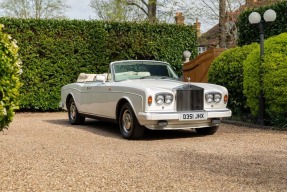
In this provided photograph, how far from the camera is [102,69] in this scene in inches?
618

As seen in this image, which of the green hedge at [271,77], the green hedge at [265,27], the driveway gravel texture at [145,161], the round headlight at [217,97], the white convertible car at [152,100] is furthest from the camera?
the green hedge at [265,27]

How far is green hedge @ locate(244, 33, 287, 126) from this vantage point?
31.3ft

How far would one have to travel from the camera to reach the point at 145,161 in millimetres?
5941

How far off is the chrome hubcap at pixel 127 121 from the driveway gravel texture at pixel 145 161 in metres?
0.25

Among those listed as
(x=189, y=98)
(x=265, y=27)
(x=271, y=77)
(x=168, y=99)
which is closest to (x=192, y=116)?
(x=189, y=98)

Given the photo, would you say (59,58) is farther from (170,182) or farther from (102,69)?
(170,182)

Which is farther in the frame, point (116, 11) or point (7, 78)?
point (116, 11)

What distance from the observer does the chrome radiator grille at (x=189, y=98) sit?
792 centimetres

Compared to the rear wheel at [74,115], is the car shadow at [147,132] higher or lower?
lower

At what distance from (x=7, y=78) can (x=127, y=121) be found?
11.1 ft

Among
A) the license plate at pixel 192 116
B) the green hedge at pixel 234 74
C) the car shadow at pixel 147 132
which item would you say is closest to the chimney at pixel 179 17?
the green hedge at pixel 234 74

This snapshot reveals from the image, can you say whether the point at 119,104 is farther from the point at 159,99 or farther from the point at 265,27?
the point at 265,27

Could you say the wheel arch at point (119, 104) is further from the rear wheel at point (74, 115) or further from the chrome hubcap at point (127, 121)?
the rear wheel at point (74, 115)

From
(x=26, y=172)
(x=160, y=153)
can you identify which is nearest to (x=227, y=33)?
(x=160, y=153)
